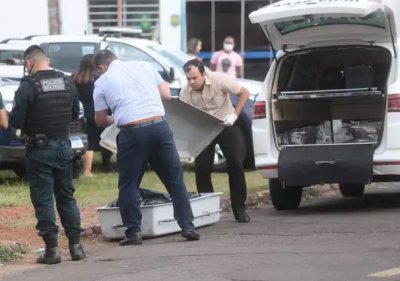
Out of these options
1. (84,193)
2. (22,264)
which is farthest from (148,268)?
(84,193)

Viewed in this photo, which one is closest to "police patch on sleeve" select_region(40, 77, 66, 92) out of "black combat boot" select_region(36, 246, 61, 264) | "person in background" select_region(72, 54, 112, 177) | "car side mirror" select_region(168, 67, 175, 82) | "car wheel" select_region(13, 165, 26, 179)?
"black combat boot" select_region(36, 246, 61, 264)

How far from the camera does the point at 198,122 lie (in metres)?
9.81

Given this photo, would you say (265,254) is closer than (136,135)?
Yes

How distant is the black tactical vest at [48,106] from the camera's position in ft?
26.0

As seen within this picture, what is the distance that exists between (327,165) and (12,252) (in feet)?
10.7

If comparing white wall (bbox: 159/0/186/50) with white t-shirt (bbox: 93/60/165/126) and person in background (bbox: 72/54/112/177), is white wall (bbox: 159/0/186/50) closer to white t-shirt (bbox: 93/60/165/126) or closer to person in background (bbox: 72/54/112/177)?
person in background (bbox: 72/54/112/177)

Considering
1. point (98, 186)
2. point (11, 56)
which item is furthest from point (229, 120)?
point (11, 56)

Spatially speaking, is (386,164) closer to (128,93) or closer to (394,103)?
(394,103)

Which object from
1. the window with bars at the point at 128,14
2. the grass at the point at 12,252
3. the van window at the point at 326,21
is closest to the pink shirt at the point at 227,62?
the window with bars at the point at 128,14

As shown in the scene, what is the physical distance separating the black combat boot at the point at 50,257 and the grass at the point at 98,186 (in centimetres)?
265

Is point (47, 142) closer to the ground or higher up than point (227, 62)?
higher up

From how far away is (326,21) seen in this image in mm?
10180

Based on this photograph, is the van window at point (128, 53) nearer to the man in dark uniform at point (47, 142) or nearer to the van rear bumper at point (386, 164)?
the van rear bumper at point (386, 164)

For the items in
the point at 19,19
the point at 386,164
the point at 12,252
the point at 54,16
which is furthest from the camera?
the point at 54,16
